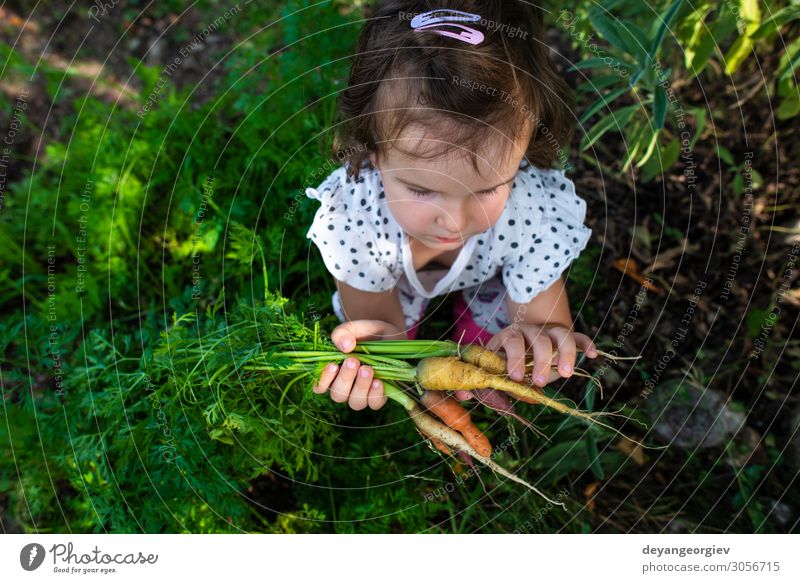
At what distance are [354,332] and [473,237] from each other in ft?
1.29

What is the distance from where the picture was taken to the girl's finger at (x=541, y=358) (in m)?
1.57

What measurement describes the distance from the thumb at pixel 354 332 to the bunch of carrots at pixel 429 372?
3cm

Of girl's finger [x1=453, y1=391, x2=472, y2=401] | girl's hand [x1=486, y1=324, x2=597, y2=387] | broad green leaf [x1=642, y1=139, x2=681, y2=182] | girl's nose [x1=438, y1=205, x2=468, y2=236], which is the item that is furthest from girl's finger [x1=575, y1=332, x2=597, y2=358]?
broad green leaf [x1=642, y1=139, x2=681, y2=182]

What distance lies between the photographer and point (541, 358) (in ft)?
5.16

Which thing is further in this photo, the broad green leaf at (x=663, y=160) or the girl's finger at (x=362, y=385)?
the broad green leaf at (x=663, y=160)

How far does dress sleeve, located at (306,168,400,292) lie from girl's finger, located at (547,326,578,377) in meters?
0.47

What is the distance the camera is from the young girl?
1.35 m

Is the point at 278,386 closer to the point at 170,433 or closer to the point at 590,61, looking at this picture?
the point at 170,433

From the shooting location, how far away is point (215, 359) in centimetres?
153

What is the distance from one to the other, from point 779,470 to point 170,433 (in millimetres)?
1744

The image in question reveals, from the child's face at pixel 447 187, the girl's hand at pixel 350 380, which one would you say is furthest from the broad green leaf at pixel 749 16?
the girl's hand at pixel 350 380

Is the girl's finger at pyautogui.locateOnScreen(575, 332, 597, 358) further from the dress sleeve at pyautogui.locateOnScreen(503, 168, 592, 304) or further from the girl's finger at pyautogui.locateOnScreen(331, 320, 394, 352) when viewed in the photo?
the girl's finger at pyautogui.locateOnScreen(331, 320, 394, 352)

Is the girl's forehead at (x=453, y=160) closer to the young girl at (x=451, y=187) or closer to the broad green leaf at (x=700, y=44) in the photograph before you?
the young girl at (x=451, y=187)

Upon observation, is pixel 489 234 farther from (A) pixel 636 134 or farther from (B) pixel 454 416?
(A) pixel 636 134
